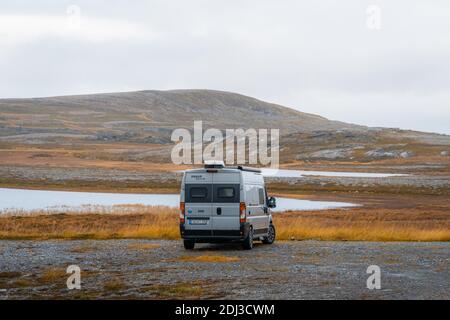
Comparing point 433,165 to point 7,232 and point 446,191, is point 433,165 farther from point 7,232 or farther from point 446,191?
point 7,232

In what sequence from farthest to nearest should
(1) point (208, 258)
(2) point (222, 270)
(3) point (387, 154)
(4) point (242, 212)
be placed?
(3) point (387, 154) < (4) point (242, 212) < (1) point (208, 258) < (2) point (222, 270)

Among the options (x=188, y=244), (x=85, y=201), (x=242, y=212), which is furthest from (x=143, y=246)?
(x=85, y=201)

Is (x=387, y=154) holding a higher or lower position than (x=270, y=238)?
higher

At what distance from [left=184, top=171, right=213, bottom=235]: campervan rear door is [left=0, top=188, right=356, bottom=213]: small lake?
96.4 ft

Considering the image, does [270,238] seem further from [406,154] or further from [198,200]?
[406,154]

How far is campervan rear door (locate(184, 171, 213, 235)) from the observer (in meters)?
25.8

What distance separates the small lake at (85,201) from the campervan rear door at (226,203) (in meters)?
29.9

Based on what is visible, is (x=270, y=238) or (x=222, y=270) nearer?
(x=222, y=270)

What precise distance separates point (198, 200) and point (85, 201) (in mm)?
38706

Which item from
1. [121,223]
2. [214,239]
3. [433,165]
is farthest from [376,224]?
[433,165]

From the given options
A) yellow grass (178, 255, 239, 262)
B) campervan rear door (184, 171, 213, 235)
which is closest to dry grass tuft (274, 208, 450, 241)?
campervan rear door (184, 171, 213, 235)

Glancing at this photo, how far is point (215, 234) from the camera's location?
25672mm

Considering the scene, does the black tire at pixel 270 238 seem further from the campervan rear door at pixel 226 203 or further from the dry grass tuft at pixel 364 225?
the campervan rear door at pixel 226 203
